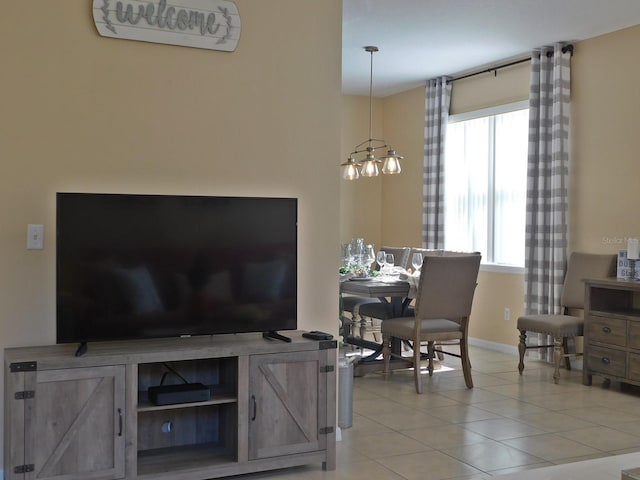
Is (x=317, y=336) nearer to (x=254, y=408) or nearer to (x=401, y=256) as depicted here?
(x=254, y=408)

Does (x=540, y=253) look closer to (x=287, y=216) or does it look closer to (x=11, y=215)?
(x=287, y=216)

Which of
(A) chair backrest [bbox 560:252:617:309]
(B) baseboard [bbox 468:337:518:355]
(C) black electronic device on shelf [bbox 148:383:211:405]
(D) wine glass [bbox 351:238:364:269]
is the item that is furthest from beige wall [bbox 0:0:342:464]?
(B) baseboard [bbox 468:337:518:355]

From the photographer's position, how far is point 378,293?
214 inches

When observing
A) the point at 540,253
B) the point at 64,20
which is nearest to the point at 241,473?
the point at 64,20

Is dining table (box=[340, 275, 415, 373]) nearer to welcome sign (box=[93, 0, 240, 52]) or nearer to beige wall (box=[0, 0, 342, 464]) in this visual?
beige wall (box=[0, 0, 342, 464])

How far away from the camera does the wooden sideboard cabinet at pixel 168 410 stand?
2932mm

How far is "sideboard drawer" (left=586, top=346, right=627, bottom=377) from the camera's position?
5.20 m

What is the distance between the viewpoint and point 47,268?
3316 millimetres

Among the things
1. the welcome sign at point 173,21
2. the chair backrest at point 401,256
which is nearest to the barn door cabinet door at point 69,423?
the welcome sign at point 173,21

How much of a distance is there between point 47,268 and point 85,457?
879 mm

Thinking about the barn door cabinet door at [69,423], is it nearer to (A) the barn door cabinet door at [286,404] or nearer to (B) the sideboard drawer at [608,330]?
(A) the barn door cabinet door at [286,404]

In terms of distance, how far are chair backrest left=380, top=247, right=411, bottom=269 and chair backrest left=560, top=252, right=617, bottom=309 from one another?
1496 mm

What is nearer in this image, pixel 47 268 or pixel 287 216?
pixel 47 268

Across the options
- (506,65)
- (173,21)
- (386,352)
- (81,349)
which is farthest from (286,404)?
(506,65)
